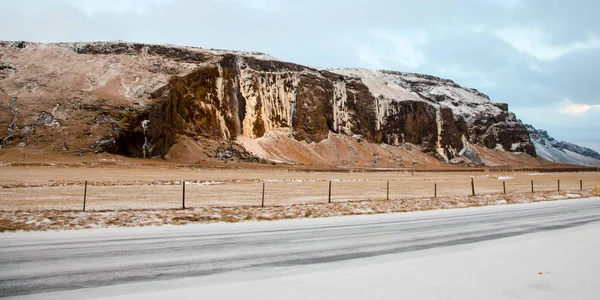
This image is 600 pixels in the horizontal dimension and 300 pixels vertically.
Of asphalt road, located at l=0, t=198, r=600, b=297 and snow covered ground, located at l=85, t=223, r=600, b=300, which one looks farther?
asphalt road, located at l=0, t=198, r=600, b=297

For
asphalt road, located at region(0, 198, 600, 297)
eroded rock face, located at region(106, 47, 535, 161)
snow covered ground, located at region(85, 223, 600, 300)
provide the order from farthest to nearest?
1. eroded rock face, located at region(106, 47, 535, 161)
2. asphalt road, located at region(0, 198, 600, 297)
3. snow covered ground, located at region(85, 223, 600, 300)

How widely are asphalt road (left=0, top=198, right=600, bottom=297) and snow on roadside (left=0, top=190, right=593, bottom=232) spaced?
127cm

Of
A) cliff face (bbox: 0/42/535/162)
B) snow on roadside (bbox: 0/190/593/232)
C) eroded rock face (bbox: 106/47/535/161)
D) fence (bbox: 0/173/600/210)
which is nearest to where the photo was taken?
snow on roadside (bbox: 0/190/593/232)

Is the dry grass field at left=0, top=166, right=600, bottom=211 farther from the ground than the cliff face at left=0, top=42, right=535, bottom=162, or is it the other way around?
the cliff face at left=0, top=42, right=535, bottom=162

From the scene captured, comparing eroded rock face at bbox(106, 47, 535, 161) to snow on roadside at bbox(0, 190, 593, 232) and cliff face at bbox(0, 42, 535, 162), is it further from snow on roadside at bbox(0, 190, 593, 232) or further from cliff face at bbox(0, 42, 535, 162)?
snow on roadside at bbox(0, 190, 593, 232)

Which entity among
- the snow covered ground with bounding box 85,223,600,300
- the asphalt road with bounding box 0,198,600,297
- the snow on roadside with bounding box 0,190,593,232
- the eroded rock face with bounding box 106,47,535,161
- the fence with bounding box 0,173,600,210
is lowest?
the fence with bounding box 0,173,600,210

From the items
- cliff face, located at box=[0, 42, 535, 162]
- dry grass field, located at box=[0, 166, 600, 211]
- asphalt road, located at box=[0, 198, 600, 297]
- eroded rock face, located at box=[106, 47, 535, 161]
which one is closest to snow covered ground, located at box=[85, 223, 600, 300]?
asphalt road, located at box=[0, 198, 600, 297]

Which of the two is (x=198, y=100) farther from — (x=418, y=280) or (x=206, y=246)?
(x=418, y=280)

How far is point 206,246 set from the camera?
10109 mm

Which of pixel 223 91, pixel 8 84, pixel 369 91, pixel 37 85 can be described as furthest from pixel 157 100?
pixel 369 91

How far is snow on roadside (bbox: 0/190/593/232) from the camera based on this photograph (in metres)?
13.9

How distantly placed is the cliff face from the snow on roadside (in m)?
71.9

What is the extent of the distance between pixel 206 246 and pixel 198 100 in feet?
335

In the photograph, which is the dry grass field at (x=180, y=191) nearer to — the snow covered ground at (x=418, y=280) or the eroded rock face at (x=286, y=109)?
the snow covered ground at (x=418, y=280)
